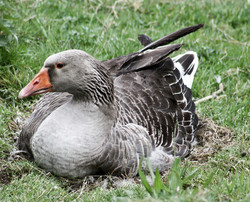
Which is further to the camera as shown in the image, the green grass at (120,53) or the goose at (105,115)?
the goose at (105,115)

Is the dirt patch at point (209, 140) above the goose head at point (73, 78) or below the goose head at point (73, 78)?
below

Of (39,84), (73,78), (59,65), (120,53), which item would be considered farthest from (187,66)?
(39,84)

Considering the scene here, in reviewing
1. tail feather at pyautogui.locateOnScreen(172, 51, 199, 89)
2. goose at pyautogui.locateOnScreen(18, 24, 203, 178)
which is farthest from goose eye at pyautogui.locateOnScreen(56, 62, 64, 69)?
tail feather at pyautogui.locateOnScreen(172, 51, 199, 89)

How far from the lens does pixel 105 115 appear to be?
4879 millimetres

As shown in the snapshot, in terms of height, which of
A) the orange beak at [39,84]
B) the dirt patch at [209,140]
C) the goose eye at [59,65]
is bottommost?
the dirt patch at [209,140]

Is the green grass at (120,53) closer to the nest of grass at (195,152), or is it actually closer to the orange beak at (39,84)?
the nest of grass at (195,152)

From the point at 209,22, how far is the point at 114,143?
4568 mm

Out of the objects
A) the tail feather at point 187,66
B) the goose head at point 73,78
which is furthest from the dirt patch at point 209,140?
the goose head at point 73,78

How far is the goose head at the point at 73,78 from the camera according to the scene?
457 cm

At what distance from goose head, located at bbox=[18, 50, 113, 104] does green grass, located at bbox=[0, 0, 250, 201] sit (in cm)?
91

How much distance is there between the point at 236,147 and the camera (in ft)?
18.2

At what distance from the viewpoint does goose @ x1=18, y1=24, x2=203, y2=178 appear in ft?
15.1

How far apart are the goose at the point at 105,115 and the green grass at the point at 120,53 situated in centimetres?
35

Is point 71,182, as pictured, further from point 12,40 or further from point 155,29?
point 155,29
